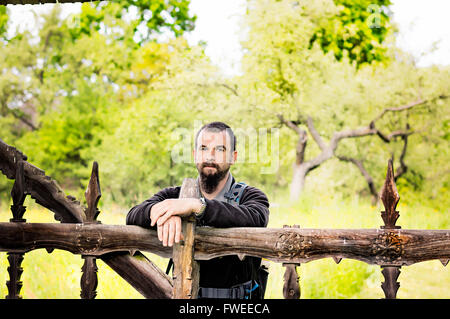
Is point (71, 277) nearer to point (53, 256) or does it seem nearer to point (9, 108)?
point (53, 256)

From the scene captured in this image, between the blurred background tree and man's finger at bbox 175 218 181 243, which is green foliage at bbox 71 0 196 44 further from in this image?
man's finger at bbox 175 218 181 243

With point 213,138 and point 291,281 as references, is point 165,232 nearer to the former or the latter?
point 213,138

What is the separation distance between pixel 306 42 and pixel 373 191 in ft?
20.7

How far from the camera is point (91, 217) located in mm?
3242

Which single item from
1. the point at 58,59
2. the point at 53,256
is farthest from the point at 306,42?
the point at 53,256

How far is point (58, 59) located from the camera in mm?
21562

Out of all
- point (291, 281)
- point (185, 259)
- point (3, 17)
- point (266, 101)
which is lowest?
point (291, 281)

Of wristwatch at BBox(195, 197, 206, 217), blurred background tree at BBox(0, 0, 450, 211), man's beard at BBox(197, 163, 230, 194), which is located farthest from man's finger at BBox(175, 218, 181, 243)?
blurred background tree at BBox(0, 0, 450, 211)

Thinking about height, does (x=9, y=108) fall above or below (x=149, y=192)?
above

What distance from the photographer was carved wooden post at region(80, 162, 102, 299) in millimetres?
3203

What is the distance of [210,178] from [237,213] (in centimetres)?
37

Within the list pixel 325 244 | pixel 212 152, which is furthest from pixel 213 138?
pixel 325 244

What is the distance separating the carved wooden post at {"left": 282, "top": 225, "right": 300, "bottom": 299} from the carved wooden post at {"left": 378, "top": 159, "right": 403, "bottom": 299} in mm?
528
